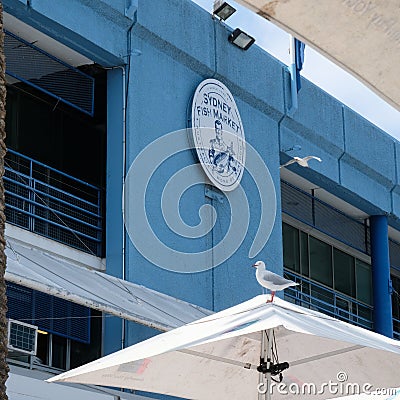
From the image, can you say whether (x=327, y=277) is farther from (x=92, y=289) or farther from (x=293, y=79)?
(x=92, y=289)

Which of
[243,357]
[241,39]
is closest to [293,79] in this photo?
[241,39]

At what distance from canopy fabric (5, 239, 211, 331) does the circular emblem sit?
110 inches

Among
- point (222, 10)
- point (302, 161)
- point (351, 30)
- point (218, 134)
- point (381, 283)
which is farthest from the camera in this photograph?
point (381, 283)

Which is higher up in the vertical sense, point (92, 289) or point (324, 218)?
point (324, 218)

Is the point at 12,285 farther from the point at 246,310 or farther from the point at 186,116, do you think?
the point at 246,310

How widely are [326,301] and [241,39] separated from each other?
6.92 metres

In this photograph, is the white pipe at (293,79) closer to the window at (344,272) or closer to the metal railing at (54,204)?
the metal railing at (54,204)

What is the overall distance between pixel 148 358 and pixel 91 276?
4553 millimetres

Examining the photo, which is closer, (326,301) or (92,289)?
(92,289)

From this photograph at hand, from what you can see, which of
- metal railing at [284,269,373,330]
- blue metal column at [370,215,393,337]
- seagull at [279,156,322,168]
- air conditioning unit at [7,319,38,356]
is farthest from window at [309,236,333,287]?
air conditioning unit at [7,319,38,356]

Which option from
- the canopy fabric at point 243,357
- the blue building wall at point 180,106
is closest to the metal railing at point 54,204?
the blue building wall at point 180,106

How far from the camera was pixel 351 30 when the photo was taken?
11.2 ft

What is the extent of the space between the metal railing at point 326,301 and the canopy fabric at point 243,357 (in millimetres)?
9431

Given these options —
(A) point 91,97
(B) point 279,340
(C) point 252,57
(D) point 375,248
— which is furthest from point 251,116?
(B) point 279,340
